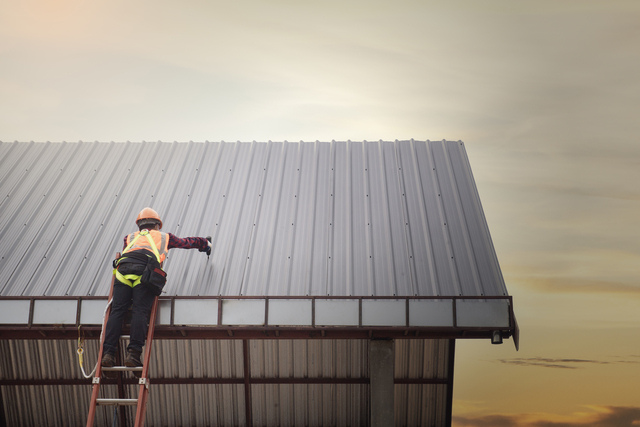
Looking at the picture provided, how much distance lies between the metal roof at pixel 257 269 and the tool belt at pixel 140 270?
1.26 metres

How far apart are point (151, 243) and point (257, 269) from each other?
284cm

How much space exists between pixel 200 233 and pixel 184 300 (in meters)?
2.79

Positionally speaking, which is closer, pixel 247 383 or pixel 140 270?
pixel 140 270

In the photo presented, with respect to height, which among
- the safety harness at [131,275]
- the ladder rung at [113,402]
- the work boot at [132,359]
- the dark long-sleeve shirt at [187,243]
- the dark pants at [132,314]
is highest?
the dark long-sleeve shirt at [187,243]

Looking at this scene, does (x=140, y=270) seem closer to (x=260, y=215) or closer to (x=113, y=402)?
(x=113, y=402)

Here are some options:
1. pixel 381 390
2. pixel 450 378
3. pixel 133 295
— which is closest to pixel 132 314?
pixel 133 295

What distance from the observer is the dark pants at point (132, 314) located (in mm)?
10909

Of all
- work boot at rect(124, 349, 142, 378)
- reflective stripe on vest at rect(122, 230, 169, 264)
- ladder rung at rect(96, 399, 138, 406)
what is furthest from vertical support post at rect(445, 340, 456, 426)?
ladder rung at rect(96, 399, 138, 406)

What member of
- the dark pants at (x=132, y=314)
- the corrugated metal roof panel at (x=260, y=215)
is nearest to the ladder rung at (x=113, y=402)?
the dark pants at (x=132, y=314)

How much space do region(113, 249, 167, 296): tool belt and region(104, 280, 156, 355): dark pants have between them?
140 mm

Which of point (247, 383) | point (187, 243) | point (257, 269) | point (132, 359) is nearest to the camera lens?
point (132, 359)

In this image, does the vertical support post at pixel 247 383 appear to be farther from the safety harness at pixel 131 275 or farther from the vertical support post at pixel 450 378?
the safety harness at pixel 131 275

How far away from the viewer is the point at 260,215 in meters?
15.4

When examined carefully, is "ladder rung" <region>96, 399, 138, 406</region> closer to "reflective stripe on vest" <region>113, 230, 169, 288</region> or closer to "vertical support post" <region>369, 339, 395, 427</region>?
"reflective stripe on vest" <region>113, 230, 169, 288</region>
